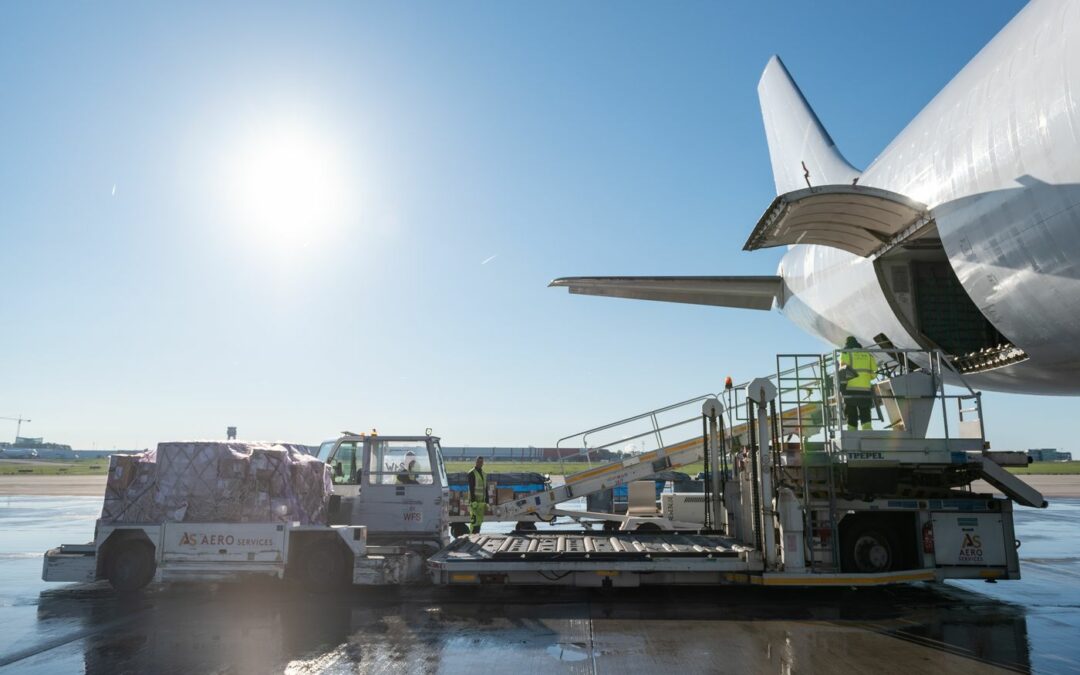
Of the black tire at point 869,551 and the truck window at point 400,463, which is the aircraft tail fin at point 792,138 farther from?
the truck window at point 400,463

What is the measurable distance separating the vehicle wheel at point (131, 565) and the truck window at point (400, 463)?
3254 mm

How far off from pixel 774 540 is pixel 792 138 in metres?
11.1

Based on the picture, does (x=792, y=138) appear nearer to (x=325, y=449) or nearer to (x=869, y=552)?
(x=869, y=552)

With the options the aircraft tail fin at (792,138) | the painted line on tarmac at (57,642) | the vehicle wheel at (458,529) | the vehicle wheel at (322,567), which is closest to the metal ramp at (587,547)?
the vehicle wheel at (322,567)

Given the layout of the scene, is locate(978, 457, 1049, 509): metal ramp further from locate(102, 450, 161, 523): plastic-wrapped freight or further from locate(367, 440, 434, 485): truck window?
locate(102, 450, 161, 523): plastic-wrapped freight

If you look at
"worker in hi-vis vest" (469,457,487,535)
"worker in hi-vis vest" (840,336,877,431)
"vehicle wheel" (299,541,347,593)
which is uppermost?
"worker in hi-vis vest" (840,336,877,431)

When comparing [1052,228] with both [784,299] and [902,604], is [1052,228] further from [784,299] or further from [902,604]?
[784,299]

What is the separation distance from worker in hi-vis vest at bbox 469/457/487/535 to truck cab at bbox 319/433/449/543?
55.6 inches

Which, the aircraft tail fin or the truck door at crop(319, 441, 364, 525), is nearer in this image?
the truck door at crop(319, 441, 364, 525)

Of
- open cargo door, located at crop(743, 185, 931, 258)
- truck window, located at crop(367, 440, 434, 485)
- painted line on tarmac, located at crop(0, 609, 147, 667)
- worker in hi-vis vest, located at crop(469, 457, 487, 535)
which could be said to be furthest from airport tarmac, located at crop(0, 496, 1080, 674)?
open cargo door, located at crop(743, 185, 931, 258)

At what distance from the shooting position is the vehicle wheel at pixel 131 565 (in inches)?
402

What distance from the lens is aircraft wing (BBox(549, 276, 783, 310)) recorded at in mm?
14141

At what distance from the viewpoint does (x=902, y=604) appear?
966 centimetres

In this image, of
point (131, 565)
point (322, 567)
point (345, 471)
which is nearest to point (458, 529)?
point (345, 471)
